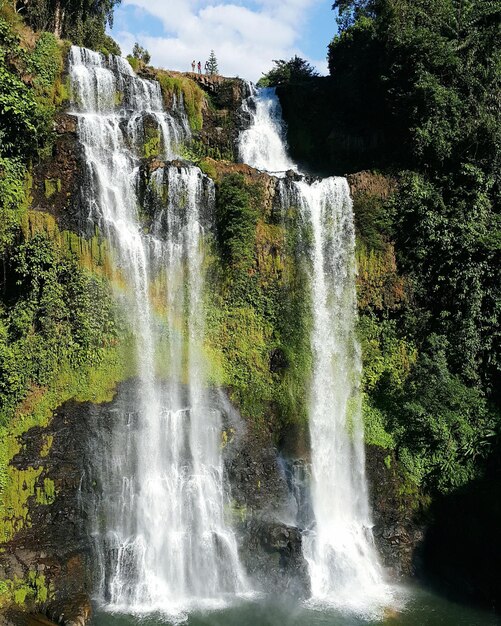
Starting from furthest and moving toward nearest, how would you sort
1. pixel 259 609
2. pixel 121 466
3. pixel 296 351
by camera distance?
pixel 296 351 → pixel 121 466 → pixel 259 609

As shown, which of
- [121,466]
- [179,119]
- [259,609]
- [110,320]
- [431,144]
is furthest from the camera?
[179,119]

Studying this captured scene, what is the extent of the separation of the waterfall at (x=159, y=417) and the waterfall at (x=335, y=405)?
244 cm

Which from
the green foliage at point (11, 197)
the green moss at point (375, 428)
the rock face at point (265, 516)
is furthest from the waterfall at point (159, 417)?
the green moss at point (375, 428)

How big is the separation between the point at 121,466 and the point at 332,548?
565 cm

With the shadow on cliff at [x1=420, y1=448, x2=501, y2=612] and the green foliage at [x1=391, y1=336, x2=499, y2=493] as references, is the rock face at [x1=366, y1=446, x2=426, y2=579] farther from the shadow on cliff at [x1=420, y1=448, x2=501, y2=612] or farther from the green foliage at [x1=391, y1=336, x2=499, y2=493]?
the green foliage at [x1=391, y1=336, x2=499, y2=493]

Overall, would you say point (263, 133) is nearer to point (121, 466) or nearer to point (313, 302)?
point (313, 302)

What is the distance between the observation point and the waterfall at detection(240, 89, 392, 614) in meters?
13.7

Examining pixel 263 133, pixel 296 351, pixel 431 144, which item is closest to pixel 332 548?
pixel 296 351

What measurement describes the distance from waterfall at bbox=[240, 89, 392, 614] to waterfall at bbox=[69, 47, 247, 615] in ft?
8.00

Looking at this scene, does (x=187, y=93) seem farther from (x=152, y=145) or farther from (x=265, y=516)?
(x=265, y=516)

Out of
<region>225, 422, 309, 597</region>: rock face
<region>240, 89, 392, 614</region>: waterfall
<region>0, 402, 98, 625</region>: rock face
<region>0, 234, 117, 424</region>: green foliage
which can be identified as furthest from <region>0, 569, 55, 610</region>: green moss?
<region>240, 89, 392, 614</region>: waterfall

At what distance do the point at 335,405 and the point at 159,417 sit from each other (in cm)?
503

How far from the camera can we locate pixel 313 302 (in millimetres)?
16453

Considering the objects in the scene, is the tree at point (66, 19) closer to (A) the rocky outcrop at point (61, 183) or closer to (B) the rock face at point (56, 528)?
(A) the rocky outcrop at point (61, 183)
